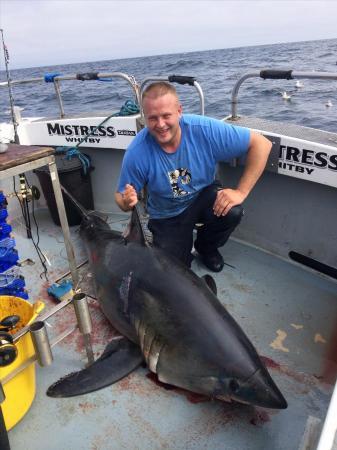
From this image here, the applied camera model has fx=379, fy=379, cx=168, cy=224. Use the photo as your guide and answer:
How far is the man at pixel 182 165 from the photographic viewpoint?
9.76 ft

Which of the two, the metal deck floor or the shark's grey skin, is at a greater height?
the shark's grey skin

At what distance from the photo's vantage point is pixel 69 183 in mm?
4543

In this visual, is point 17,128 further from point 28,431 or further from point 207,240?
point 28,431

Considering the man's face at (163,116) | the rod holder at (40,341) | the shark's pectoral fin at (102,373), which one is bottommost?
the shark's pectoral fin at (102,373)

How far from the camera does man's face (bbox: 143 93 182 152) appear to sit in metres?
2.88

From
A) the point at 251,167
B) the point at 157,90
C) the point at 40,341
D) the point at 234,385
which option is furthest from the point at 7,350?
the point at 251,167

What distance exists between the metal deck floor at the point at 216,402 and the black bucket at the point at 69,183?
171 cm

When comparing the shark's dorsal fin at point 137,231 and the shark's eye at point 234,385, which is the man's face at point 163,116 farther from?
the shark's eye at point 234,385

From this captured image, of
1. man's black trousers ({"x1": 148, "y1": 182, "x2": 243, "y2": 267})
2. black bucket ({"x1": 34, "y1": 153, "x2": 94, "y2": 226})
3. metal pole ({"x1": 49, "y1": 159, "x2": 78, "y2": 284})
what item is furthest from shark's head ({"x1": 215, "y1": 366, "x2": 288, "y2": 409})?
black bucket ({"x1": 34, "y1": 153, "x2": 94, "y2": 226})

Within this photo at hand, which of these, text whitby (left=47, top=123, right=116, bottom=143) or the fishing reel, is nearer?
the fishing reel

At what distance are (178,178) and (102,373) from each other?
166 cm

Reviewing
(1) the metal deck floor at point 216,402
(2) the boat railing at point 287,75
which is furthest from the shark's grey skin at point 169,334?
(2) the boat railing at point 287,75

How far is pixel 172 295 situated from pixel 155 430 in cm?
78

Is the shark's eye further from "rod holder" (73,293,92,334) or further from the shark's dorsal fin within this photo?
the shark's dorsal fin
